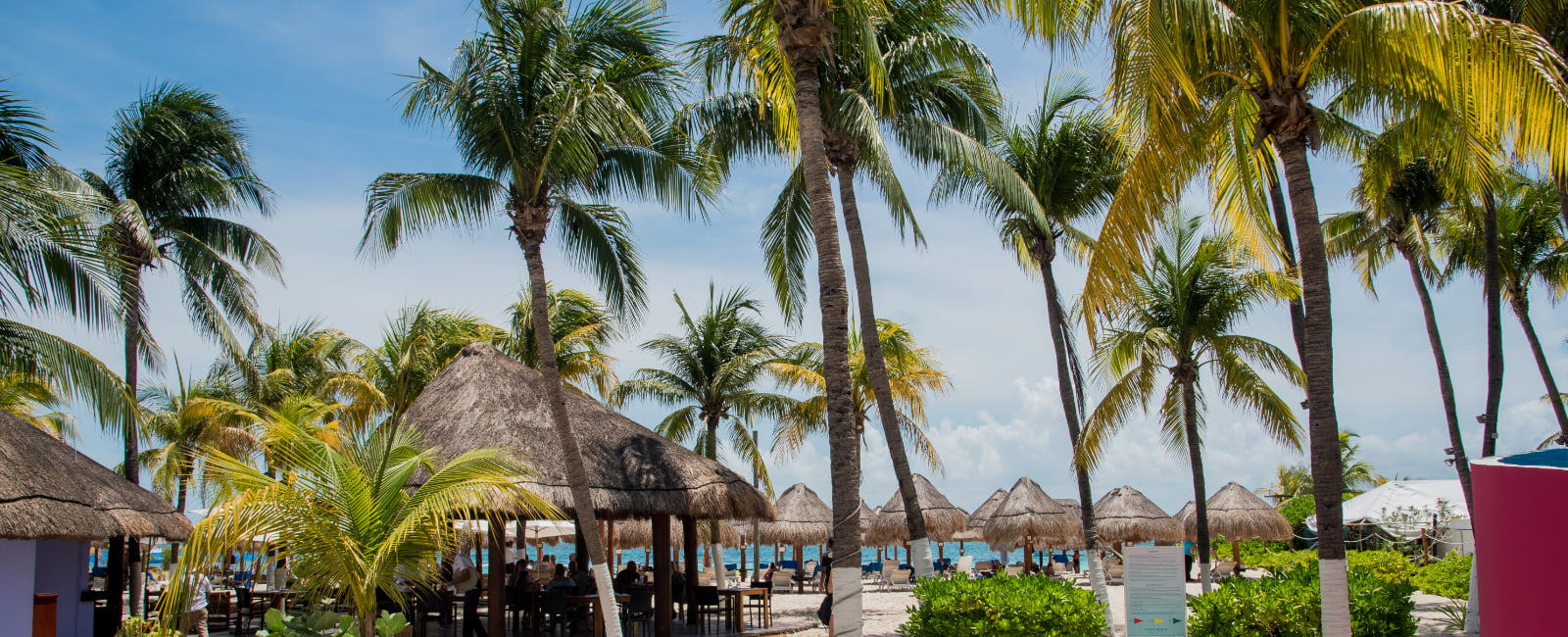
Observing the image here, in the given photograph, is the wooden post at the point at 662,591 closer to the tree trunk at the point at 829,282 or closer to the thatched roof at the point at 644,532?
the tree trunk at the point at 829,282

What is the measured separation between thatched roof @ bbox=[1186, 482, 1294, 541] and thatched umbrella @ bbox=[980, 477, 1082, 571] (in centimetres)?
446

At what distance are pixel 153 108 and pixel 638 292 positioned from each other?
391 inches

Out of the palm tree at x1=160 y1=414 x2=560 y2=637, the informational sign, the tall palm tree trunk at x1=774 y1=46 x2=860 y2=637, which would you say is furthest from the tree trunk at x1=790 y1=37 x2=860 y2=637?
the informational sign

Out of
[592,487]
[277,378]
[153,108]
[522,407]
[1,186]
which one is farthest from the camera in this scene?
[277,378]

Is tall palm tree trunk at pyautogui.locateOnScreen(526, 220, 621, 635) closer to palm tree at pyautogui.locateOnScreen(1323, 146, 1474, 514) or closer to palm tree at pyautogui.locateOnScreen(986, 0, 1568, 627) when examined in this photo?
palm tree at pyautogui.locateOnScreen(986, 0, 1568, 627)

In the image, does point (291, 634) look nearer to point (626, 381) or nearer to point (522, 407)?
point (522, 407)

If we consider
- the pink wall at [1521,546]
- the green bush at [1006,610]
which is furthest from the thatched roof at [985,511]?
the pink wall at [1521,546]

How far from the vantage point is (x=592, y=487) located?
13.9 metres

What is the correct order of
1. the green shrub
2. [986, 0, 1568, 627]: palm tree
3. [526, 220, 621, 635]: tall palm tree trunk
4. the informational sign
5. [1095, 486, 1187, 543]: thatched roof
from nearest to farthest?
1. [986, 0, 1568, 627]: palm tree
2. the informational sign
3. [526, 220, 621, 635]: tall palm tree trunk
4. the green shrub
5. [1095, 486, 1187, 543]: thatched roof

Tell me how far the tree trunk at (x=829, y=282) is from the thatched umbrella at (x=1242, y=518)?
81.1ft

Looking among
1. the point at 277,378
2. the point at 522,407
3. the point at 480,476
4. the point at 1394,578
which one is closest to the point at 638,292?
the point at 522,407

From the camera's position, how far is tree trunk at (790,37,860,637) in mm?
9438

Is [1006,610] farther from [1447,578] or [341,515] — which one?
[1447,578]

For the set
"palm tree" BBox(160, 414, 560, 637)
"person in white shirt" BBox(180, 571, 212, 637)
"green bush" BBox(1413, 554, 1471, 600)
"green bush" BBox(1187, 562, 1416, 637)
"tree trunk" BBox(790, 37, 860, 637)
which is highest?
"tree trunk" BBox(790, 37, 860, 637)
